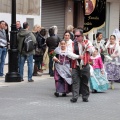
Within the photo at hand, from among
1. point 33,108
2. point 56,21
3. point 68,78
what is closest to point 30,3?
point 56,21

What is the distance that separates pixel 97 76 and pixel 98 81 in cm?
17

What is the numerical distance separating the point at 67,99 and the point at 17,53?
3.64 metres

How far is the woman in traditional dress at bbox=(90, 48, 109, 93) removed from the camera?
1183 centimetres

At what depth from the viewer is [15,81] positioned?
44.2 ft

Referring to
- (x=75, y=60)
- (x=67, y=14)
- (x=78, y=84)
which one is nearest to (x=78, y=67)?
(x=75, y=60)

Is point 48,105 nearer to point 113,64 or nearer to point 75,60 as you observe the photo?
point 75,60

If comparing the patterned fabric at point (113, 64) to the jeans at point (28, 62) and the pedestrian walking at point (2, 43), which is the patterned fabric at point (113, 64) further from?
the pedestrian walking at point (2, 43)

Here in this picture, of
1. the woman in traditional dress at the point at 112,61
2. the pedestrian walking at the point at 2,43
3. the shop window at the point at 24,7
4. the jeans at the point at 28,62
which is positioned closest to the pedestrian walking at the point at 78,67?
the woman in traditional dress at the point at 112,61

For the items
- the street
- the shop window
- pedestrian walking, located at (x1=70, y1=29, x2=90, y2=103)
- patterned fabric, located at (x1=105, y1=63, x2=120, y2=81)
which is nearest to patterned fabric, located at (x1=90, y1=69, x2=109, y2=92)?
the street

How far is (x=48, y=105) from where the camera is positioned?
32.0ft

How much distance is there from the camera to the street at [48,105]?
8.54 meters

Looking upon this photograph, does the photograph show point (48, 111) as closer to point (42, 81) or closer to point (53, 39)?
point (42, 81)

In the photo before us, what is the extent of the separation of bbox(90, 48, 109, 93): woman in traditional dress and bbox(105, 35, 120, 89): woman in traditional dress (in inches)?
30.4

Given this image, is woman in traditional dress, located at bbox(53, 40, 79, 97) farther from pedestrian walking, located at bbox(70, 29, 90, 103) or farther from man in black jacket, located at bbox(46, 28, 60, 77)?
man in black jacket, located at bbox(46, 28, 60, 77)
